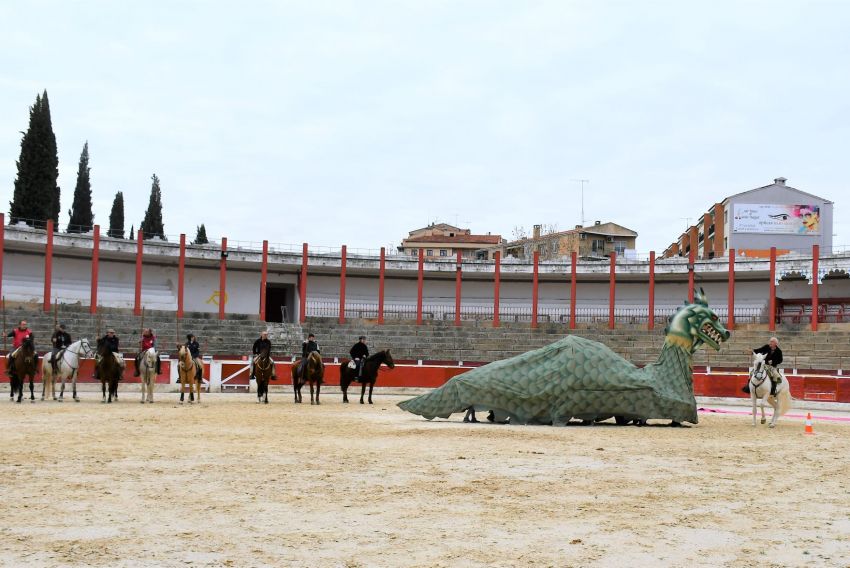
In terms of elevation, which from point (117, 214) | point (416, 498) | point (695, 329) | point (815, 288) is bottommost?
point (416, 498)

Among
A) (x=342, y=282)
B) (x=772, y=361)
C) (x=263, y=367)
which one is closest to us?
(x=772, y=361)

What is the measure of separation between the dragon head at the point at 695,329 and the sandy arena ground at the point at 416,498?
281cm

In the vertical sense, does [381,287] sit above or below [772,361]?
above

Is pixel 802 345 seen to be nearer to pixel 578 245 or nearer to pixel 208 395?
pixel 208 395

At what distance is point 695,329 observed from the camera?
19.0m

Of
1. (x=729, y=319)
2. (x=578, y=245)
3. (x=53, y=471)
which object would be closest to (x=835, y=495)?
(x=53, y=471)

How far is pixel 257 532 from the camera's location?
755 cm

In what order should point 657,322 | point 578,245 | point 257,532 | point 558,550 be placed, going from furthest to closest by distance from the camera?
1. point 578,245
2. point 657,322
3. point 257,532
4. point 558,550

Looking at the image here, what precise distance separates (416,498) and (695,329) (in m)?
11.4

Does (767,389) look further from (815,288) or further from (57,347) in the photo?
(815,288)

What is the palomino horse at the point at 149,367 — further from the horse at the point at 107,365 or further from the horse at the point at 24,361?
the horse at the point at 24,361

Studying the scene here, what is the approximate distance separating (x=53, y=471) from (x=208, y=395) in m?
19.4

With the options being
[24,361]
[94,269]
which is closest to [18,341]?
[24,361]

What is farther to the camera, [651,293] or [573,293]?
[573,293]
